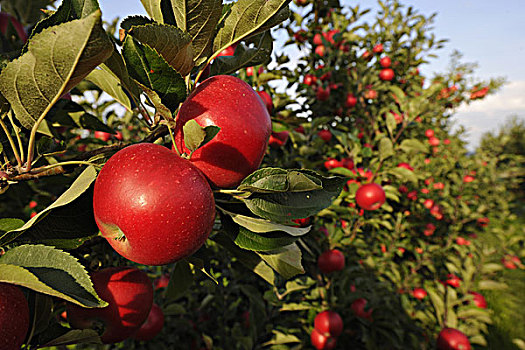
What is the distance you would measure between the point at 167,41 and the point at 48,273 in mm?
430

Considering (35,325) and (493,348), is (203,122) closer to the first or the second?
(35,325)

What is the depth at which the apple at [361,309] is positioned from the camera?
2.46 metres

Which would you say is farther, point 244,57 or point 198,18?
point 244,57

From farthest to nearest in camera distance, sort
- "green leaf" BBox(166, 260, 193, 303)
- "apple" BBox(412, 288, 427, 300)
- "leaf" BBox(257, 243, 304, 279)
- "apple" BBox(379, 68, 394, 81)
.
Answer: "apple" BBox(412, 288, 427, 300)
"apple" BBox(379, 68, 394, 81)
"green leaf" BBox(166, 260, 193, 303)
"leaf" BBox(257, 243, 304, 279)

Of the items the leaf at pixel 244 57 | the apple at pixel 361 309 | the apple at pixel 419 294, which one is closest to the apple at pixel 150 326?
the leaf at pixel 244 57

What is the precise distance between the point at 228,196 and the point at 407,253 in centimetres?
448

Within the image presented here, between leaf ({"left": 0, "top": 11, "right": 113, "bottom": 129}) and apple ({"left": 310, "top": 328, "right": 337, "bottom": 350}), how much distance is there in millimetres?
2229

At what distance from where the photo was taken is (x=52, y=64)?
0.49 metres

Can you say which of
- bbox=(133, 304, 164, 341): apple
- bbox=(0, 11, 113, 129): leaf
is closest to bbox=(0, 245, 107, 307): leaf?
bbox=(0, 11, 113, 129): leaf

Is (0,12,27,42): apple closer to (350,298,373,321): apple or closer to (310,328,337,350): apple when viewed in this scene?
(310,328,337,350): apple

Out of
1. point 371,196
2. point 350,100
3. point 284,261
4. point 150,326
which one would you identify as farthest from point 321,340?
point 350,100

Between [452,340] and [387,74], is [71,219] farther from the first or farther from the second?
[387,74]

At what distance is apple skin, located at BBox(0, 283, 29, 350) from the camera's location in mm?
573

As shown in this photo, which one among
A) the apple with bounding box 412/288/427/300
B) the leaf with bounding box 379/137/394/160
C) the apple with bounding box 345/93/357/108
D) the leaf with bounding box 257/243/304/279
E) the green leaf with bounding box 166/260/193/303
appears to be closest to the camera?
the leaf with bounding box 257/243/304/279
